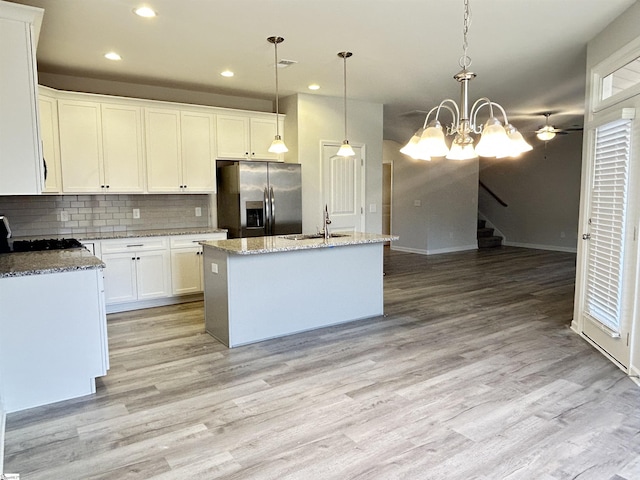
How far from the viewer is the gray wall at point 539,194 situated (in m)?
9.66

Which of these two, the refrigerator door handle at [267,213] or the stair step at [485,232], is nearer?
the refrigerator door handle at [267,213]

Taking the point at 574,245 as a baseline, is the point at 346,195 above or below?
above

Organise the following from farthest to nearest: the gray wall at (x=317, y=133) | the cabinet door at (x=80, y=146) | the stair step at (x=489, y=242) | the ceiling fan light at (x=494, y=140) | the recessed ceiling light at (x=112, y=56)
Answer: the stair step at (x=489, y=242)
the gray wall at (x=317, y=133)
the cabinet door at (x=80, y=146)
the recessed ceiling light at (x=112, y=56)
the ceiling fan light at (x=494, y=140)

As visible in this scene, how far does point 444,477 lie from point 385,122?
6.60m

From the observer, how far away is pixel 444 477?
2.09 meters

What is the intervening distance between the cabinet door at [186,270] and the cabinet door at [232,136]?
132 centimetres

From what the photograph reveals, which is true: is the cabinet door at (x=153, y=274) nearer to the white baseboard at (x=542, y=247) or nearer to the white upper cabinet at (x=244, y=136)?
the white upper cabinet at (x=244, y=136)

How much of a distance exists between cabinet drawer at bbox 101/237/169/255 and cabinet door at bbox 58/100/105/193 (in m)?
0.65

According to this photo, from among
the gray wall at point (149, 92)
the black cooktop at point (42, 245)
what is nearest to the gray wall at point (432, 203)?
the gray wall at point (149, 92)

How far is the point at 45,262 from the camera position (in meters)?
3.00

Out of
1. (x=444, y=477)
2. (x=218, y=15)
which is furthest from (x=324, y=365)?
(x=218, y=15)

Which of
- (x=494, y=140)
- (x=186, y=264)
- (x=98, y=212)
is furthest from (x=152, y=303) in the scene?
(x=494, y=140)

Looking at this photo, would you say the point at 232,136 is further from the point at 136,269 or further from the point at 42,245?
the point at 42,245

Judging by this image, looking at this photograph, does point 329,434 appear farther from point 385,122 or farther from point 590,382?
point 385,122
